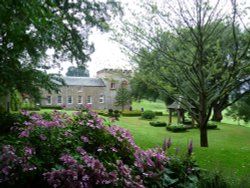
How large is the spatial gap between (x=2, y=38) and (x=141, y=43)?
5.37 m

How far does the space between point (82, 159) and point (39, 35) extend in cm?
347

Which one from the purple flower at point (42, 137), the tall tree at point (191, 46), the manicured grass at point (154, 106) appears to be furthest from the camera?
the manicured grass at point (154, 106)

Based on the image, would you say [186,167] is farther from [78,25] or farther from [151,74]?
[78,25]

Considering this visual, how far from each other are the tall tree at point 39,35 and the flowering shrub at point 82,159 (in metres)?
1.31

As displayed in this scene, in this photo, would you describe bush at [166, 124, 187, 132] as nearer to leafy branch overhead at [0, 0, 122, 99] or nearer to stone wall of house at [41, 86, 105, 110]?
leafy branch overhead at [0, 0, 122, 99]

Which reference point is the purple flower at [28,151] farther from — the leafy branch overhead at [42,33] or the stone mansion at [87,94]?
the stone mansion at [87,94]

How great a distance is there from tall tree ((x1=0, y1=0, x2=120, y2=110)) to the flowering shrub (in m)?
1.31

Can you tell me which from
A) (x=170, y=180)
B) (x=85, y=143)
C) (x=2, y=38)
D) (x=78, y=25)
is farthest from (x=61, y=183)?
(x=78, y=25)

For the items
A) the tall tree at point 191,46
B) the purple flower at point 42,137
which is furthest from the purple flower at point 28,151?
the tall tree at point 191,46

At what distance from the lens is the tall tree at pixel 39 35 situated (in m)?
3.58

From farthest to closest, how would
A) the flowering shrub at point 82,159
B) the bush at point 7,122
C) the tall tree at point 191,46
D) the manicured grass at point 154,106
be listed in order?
the manicured grass at point 154,106, the tall tree at point 191,46, the bush at point 7,122, the flowering shrub at point 82,159

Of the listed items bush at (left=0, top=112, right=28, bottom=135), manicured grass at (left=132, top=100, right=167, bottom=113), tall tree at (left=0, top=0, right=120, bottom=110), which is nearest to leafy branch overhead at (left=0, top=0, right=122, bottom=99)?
tall tree at (left=0, top=0, right=120, bottom=110)

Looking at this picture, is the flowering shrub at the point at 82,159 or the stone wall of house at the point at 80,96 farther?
the stone wall of house at the point at 80,96

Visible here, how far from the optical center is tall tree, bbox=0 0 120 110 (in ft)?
11.7
